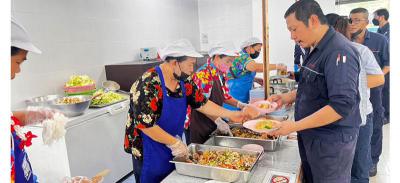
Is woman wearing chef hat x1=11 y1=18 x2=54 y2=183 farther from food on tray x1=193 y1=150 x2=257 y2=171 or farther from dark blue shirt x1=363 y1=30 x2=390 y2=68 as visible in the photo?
dark blue shirt x1=363 y1=30 x2=390 y2=68

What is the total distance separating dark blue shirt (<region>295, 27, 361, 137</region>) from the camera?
1.39 m

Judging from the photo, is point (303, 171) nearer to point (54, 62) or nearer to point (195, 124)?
point (195, 124)

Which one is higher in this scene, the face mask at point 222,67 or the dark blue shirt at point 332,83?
the face mask at point 222,67

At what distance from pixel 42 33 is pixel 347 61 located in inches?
119

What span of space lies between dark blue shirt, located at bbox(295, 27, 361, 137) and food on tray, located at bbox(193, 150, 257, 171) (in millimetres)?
382

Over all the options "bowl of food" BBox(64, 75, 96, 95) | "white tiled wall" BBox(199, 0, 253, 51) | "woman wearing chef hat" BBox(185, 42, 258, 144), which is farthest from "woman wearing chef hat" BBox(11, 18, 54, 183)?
"white tiled wall" BBox(199, 0, 253, 51)

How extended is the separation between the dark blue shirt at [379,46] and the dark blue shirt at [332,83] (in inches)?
79.6

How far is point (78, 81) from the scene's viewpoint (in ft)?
11.0

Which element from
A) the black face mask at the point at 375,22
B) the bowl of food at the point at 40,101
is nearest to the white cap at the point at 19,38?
the bowl of food at the point at 40,101

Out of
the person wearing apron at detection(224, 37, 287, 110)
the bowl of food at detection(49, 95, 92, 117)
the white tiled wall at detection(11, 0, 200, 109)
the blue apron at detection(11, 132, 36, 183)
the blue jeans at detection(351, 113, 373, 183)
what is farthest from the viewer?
the person wearing apron at detection(224, 37, 287, 110)

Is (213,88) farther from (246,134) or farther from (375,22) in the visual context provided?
(375,22)

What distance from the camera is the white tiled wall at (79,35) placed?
2980 mm

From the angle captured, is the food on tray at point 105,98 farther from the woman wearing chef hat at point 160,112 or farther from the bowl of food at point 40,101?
the woman wearing chef hat at point 160,112

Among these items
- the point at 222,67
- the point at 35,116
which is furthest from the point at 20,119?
the point at 222,67
